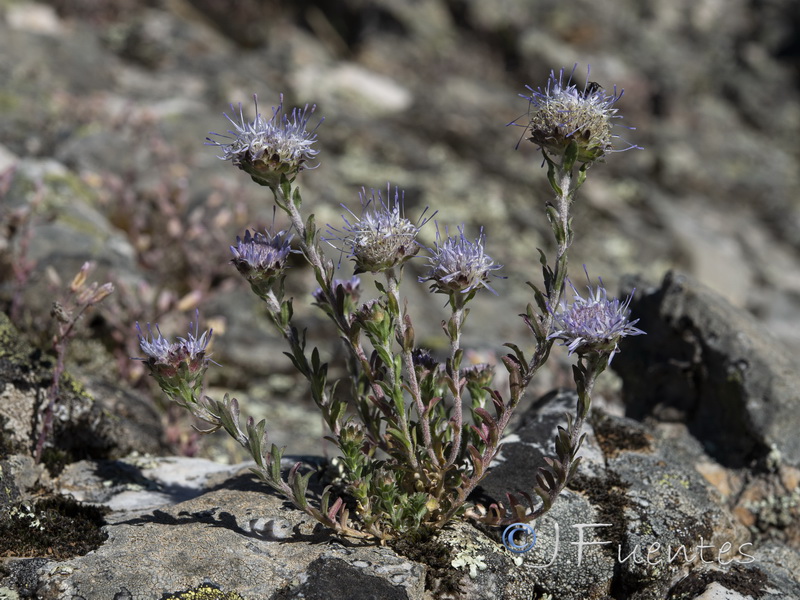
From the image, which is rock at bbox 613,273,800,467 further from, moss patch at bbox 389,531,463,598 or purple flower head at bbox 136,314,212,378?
purple flower head at bbox 136,314,212,378

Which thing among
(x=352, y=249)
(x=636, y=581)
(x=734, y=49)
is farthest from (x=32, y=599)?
(x=734, y=49)

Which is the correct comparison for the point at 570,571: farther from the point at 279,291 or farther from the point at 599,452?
the point at 279,291
